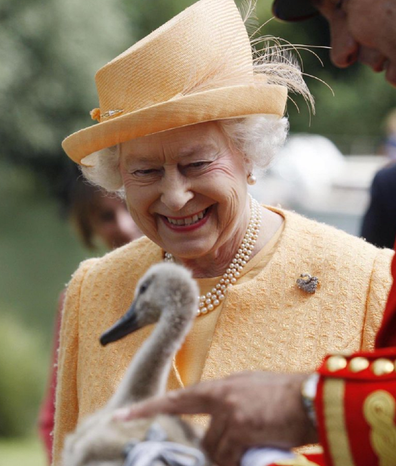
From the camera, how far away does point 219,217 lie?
2.62 m

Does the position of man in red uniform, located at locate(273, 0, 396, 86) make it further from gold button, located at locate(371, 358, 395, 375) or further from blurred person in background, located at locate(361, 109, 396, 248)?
blurred person in background, located at locate(361, 109, 396, 248)

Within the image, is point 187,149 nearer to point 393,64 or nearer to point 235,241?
point 235,241

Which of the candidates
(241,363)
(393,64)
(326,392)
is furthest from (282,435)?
(241,363)

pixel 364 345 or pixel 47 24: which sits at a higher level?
pixel 364 345

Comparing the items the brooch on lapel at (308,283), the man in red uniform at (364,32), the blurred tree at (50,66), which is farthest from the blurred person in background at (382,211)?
the blurred tree at (50,66)

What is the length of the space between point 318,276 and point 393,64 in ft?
3.38

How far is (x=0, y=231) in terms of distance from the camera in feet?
53.1

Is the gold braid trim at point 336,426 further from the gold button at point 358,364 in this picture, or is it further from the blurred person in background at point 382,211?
the blurred person in background at point 382,211

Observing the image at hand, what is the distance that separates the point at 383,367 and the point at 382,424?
0.36 feet

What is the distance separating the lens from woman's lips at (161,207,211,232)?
2596mm

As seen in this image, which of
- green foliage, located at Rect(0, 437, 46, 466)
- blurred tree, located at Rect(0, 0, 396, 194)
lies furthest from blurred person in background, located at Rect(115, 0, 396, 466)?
blurred tree, located at Rect(0, 0, 396, 194)

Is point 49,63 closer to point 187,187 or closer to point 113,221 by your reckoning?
point 113,221

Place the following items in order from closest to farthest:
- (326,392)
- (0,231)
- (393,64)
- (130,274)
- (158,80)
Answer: (326,392) → (393,64) → (158,80) → (130,274) → (0,231)

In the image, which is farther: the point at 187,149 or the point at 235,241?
the point at 235,241
